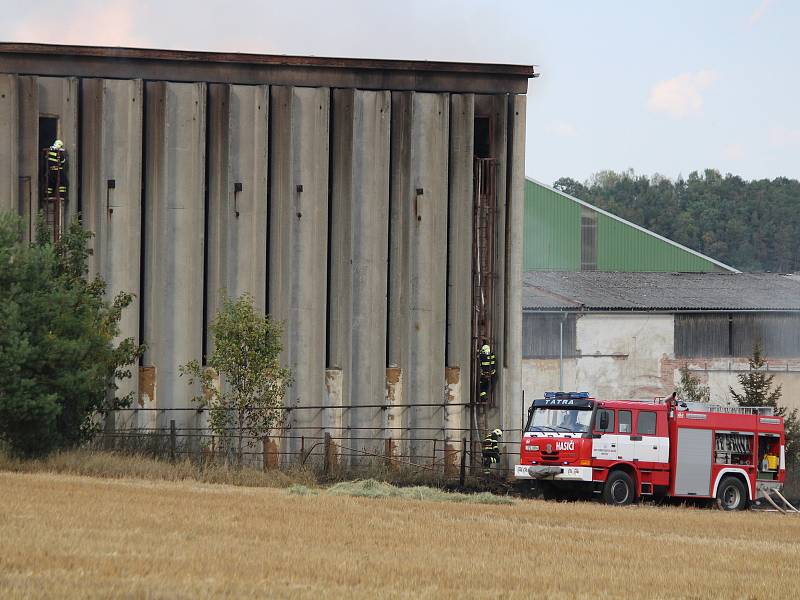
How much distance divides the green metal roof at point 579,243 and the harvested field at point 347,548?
37.5 metres

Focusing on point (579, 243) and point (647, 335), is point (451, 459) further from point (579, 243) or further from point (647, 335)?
point (579, 243)

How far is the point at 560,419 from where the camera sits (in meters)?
30.4

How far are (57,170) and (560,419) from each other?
13482mm

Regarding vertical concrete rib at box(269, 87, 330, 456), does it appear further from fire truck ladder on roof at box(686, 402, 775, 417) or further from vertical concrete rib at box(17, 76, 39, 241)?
fire truck ladder on roof at box(686, 402, 775, 417)

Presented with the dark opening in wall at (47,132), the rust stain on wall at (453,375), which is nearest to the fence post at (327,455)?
the rust stain on wall at (453,375)

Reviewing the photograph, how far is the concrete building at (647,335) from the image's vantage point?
53.3 meters

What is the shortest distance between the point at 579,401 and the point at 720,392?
89.6 feet

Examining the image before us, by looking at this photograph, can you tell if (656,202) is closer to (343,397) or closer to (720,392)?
(720,392)

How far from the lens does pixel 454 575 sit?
49.8 ft

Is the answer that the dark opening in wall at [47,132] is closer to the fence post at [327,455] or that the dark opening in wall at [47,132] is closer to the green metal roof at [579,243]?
the fence post at [327,455]

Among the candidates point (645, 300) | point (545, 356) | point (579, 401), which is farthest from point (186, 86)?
point (645, 300)

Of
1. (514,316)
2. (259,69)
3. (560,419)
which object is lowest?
(560,419)

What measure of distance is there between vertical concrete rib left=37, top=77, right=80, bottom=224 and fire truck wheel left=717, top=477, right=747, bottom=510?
1714 centimetres

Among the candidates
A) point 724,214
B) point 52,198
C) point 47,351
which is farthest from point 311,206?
point 724,214
